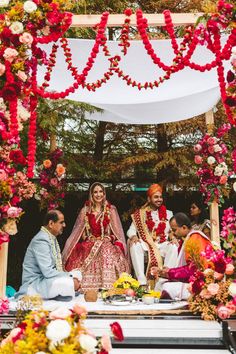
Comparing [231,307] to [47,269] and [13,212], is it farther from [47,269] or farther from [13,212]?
[47,269]

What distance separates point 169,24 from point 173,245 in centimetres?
367

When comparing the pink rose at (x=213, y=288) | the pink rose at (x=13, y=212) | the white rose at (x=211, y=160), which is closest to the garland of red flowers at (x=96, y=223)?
the white rose at (x=211, y=160)

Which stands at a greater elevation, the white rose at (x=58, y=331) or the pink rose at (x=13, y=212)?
the pink rose at (x=13, y=212)

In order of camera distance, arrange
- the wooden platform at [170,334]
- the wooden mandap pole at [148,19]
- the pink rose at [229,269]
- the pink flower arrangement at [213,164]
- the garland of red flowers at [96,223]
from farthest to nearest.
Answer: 1. the pink flower arrangement at [213,164]
2. the garland of red flowers at [96,223]
3. the wooden mandap pole at [148,19]
4. the pink rose at [229,269]
5. the wooden platform at [170,334]

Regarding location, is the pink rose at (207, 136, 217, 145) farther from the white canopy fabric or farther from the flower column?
the flower column

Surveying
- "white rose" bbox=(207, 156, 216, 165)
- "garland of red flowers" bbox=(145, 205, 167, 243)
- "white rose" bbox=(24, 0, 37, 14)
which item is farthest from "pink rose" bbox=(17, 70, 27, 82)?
"white rose" bbox=(207, 156, 216, 165)

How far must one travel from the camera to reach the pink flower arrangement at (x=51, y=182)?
8562 millimetres

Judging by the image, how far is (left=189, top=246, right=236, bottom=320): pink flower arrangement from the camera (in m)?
4.79

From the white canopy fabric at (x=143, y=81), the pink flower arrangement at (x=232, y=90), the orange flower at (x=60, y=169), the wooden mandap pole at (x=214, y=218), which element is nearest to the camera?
the pink flower arrangement at (x=232, y=90)

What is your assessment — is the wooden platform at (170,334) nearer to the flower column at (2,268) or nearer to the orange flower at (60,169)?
the flower column at (2,268)

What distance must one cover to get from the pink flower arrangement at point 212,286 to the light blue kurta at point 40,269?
1.86 metres

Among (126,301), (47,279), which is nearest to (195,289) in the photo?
(126,301)

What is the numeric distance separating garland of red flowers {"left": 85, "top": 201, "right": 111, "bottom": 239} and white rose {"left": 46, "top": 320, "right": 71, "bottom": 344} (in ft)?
17.6

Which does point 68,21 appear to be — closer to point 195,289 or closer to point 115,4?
point 195,289
